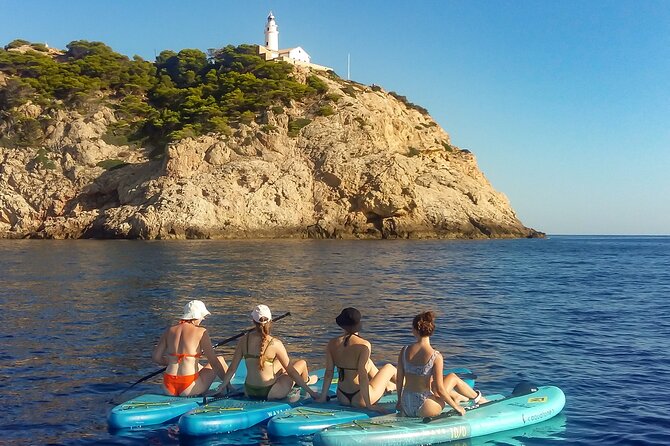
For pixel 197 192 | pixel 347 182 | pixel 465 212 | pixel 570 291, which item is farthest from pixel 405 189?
pixel 570 291

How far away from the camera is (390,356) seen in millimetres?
12945

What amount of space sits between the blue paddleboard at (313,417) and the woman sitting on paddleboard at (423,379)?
0.49 metres

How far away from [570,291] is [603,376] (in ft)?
51.3

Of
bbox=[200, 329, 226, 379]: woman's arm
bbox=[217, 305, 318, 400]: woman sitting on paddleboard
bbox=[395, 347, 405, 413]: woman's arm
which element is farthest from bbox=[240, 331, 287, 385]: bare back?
bbox=[395, 347, 405, 413]: woman's arm

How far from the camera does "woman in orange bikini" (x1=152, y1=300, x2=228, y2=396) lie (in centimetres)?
855

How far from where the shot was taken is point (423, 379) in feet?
24.8

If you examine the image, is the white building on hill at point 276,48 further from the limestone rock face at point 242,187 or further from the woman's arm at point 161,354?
the woman's arm at point 161,354

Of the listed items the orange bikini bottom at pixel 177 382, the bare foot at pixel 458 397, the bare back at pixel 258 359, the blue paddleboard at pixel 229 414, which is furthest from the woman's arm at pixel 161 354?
the bare foot at pixel 458 397

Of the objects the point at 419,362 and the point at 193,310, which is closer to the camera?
the point at 419,362

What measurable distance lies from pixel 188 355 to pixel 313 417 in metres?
2.09

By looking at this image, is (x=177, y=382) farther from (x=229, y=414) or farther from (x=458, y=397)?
(x=458, y=397)

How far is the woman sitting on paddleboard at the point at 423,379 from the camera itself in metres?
7.36

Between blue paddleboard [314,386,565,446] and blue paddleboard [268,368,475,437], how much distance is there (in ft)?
1.02

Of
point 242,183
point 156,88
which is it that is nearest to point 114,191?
point 242,183
